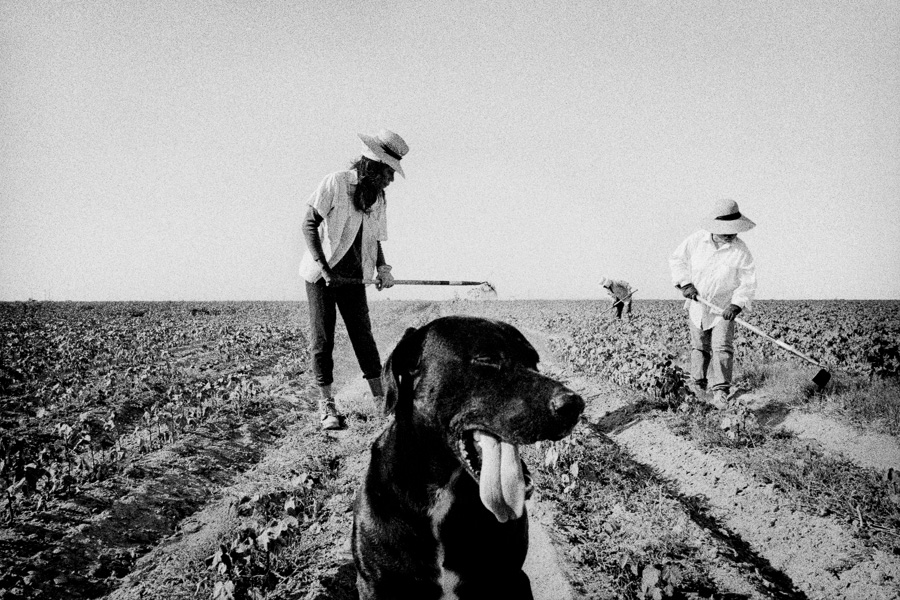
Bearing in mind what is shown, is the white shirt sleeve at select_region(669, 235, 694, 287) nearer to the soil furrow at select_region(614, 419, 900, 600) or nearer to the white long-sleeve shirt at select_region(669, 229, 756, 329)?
the white long-sleeve shirt at select_region(669, 229, 756, 329)

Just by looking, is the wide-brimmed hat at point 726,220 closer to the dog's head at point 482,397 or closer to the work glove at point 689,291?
the work glove at point 689,291

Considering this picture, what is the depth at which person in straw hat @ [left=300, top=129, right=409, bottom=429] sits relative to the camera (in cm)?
439

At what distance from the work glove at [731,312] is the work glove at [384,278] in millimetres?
4133

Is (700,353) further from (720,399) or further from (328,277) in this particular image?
(328,277)

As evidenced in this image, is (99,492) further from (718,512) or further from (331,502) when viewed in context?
(718,512)

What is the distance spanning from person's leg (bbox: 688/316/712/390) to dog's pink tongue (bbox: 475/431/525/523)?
5.59m

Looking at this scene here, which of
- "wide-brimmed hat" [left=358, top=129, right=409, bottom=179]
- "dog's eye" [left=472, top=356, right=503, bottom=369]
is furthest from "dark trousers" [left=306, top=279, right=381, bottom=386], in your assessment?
"dog's eye" [left=472, top=356, right=503, bottom=369]

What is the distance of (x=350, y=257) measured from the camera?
472 cm

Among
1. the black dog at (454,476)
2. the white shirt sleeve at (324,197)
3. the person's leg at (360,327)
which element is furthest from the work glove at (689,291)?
the black dog at (454,476)

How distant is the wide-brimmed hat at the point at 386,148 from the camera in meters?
4.19

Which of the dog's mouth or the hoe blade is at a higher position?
the dog's mouth

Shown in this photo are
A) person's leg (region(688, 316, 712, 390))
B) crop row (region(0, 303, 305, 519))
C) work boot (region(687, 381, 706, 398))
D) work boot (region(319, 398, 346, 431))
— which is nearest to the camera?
crop row (region(0, 303, 305, 519))

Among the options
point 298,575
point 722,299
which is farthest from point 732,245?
point 298,575

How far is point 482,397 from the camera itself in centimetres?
200
